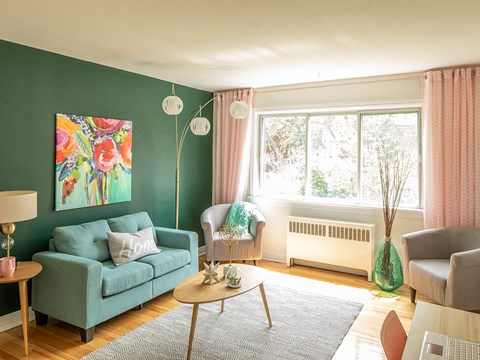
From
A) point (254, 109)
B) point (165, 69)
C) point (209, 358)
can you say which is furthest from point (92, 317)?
point (254, 109)

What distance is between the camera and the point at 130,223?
3.84m

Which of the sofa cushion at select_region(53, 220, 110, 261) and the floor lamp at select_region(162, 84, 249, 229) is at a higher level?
the floor lamp at select_region(162, 84, 249, 229)

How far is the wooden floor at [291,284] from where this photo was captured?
2.70 metres

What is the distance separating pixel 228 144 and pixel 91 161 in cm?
216

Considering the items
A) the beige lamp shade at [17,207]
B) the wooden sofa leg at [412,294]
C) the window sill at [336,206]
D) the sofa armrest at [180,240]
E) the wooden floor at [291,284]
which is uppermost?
the beige lamp shade at [17,207]

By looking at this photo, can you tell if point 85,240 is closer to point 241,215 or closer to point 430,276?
point 241,215

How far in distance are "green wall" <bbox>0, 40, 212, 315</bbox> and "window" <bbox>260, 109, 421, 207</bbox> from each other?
4.36ft

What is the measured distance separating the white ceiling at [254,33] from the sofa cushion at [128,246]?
1.81 meters

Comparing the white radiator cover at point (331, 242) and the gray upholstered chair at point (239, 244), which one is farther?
the gray upholstered chair at point (239, 244)

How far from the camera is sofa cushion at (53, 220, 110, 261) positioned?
10.3ft

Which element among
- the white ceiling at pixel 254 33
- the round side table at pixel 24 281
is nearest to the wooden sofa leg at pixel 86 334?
the round side table at pixel 24 281

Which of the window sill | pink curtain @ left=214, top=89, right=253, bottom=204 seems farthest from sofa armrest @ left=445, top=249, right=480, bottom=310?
pink curtain @ left=214, top=89, right=253, bottom=204

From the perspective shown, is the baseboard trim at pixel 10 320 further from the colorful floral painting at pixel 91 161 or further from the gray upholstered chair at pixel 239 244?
the gray upholstered chair at pixel 239 244

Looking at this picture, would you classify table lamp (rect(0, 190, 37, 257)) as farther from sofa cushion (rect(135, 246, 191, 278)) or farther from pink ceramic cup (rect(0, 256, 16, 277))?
sofa cushion (rect(135, 246, 191, 278))
